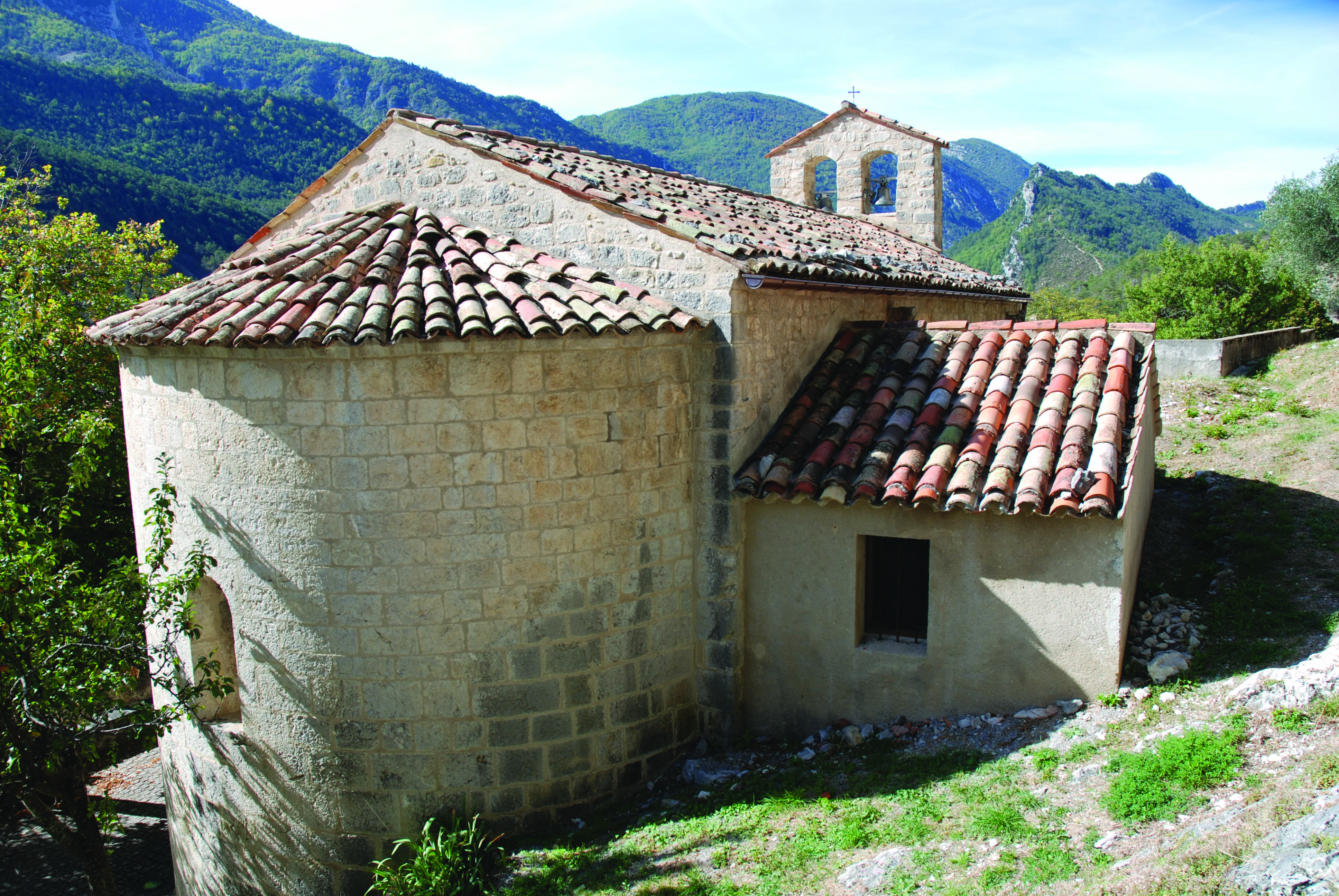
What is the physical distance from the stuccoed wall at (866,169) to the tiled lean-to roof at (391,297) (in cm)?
→ 966

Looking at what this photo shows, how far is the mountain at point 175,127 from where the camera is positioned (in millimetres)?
43062

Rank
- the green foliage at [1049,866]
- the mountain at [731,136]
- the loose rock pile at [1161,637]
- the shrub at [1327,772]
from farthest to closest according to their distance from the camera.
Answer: the mountain at [731,136], the loose rock pile at [1161,637], the green foliage at [1049,866], the shrub at [1327,772]

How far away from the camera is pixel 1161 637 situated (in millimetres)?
7047

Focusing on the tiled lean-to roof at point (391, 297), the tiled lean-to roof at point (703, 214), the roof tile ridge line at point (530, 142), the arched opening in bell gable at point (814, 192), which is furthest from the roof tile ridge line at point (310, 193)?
the arched opening in bell gable at point (814, 192)

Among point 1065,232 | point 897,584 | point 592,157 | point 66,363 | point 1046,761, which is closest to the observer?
point 1046,761

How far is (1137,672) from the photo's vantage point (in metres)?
6.63

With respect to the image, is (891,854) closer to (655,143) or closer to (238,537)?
(238,537)

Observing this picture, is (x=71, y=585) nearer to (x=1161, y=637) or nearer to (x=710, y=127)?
(x=1161, y=637)

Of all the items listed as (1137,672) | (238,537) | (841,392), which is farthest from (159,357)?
(1137,672)

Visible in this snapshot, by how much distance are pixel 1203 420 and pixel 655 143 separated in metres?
97.4

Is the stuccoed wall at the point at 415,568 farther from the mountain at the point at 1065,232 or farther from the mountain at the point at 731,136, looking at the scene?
the mountain at the point at 731,136

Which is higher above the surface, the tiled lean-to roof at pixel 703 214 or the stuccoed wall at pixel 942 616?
the tiled lean-to roof at pixel 703 214

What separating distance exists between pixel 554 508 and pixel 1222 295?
2945cm

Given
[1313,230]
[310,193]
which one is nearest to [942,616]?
[310,193]
